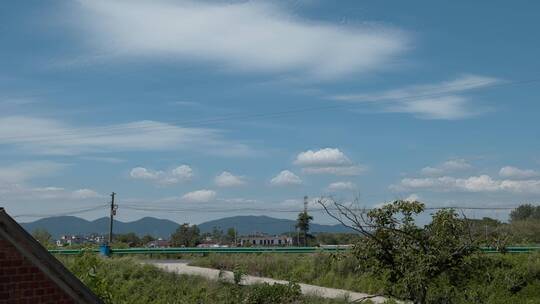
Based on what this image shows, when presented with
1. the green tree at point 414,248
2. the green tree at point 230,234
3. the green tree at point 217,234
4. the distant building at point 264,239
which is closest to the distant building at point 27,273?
the green tree at point 414,248

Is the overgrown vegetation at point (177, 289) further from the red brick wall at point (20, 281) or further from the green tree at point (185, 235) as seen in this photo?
the green tree at point (185, 235)

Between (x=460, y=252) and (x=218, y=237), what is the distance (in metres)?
50.6

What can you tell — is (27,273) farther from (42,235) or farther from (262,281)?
(42,235)

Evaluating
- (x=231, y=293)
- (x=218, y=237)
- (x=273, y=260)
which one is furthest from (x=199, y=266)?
(x=218, y=237)

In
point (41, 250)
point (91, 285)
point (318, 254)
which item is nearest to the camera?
point (41, 250)

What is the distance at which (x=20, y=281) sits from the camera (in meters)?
8.71

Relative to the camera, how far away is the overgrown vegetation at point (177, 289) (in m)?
23.0

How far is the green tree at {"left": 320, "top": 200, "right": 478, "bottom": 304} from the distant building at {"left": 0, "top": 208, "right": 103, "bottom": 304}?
22.9 feet

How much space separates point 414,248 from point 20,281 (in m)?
8.21

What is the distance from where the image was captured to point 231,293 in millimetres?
23531

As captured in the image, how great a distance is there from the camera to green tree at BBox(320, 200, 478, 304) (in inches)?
548

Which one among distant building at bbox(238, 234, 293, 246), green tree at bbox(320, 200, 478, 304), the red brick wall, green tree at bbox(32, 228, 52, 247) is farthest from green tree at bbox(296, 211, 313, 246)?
the red brick wall

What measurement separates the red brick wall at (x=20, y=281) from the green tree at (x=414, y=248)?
719cm

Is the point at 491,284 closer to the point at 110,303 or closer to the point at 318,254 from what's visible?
the point at 318,254
